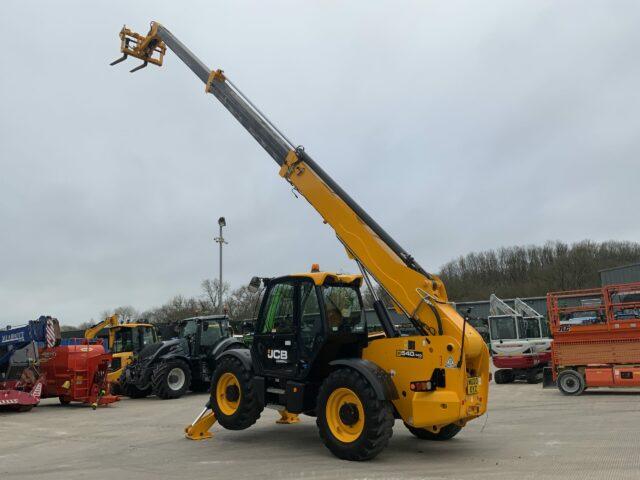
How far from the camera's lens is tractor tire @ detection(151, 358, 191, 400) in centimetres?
1458

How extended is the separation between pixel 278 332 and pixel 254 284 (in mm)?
818

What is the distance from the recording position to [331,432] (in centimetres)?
694

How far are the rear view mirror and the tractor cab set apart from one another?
0.19 meters

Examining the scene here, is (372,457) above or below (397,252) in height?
below

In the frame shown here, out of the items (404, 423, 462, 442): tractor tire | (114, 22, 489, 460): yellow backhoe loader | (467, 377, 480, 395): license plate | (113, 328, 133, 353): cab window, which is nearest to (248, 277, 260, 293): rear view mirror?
(114, 22, 489, 460): yellow backhoe loader

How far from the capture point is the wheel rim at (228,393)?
8273 mm

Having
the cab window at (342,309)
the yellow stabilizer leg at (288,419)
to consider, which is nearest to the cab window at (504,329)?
the yellow stabilizer leg at (288,419)

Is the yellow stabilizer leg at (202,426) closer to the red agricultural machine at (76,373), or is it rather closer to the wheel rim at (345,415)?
the wheel rim at (345,415)

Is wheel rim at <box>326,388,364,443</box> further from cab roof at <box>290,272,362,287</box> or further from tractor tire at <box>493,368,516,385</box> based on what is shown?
tractor tire at <box>493,368,516,385</box>

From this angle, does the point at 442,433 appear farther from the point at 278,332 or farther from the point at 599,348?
the point at 599,348

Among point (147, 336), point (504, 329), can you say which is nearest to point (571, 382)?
point (504, 329)

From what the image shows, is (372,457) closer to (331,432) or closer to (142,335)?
(331,432)

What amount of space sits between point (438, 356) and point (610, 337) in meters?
8.42

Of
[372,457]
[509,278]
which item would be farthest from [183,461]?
[509,278]
